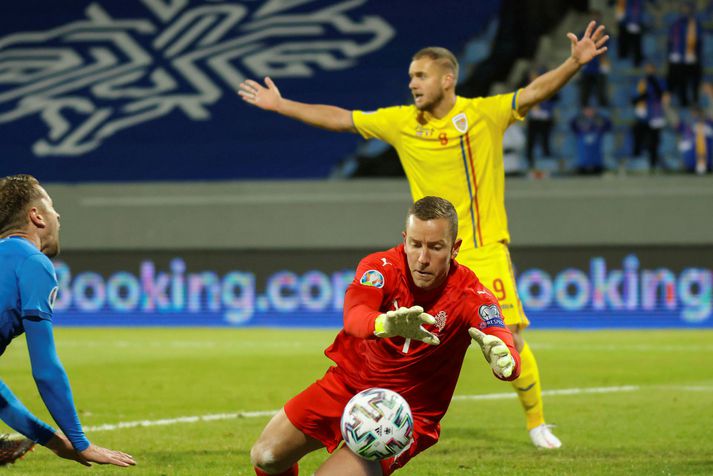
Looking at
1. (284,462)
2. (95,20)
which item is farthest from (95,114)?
(284,462)

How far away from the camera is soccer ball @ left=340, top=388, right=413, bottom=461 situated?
4758 mm

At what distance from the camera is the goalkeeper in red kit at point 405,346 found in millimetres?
4730

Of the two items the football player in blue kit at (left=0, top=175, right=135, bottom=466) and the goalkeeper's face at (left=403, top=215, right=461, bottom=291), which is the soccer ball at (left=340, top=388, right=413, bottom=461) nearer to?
the goalkeeper's face at (left=403, top=215, right=461, bottom=291)

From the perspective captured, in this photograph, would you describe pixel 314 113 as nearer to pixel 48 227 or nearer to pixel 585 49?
pixel 585 49

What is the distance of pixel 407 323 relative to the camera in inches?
168

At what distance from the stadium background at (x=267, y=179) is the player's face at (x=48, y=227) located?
925 centimetres

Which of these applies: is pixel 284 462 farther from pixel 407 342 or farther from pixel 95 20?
pixel 95 20

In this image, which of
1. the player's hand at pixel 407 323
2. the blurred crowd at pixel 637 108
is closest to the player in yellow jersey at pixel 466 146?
the player's hand at pixel 407 323

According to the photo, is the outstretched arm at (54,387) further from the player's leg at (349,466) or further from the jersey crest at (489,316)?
the jersey crest at (489,316)

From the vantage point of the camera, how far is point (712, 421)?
327 inches

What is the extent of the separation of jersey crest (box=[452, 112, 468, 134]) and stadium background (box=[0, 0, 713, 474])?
727cm

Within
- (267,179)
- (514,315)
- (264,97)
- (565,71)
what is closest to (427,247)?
(514,315)

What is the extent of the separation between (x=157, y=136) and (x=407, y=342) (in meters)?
17.3

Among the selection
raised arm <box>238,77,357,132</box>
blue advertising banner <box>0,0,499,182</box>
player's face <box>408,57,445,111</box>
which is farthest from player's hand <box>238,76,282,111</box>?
blue advertising banner <box>0,0,499,182</box>
